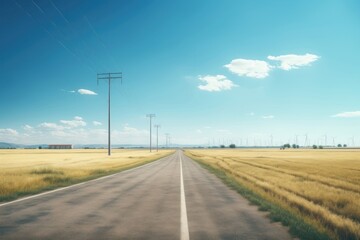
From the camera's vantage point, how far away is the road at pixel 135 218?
7.20 meters

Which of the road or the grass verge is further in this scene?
the road

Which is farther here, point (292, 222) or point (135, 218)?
point (135, 218)

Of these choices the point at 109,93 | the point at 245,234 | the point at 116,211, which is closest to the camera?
the point at 245,234

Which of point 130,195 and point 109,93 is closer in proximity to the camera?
point 130,195

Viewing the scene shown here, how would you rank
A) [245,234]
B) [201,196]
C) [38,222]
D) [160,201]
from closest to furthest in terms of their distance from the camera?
[245,234], [38,222], [160,201], [201,196]

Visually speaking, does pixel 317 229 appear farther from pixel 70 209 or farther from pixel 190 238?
pixel 70 209

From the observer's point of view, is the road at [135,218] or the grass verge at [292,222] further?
the road at [135,218]

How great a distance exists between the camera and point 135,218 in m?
8.96

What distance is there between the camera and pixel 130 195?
45.2 ft

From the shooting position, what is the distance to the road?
7195 millimetres

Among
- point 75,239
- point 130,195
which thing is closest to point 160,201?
point 130,195

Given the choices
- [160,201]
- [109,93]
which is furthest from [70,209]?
[109,93]

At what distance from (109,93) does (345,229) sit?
57.0 m

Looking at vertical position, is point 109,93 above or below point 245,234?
above
